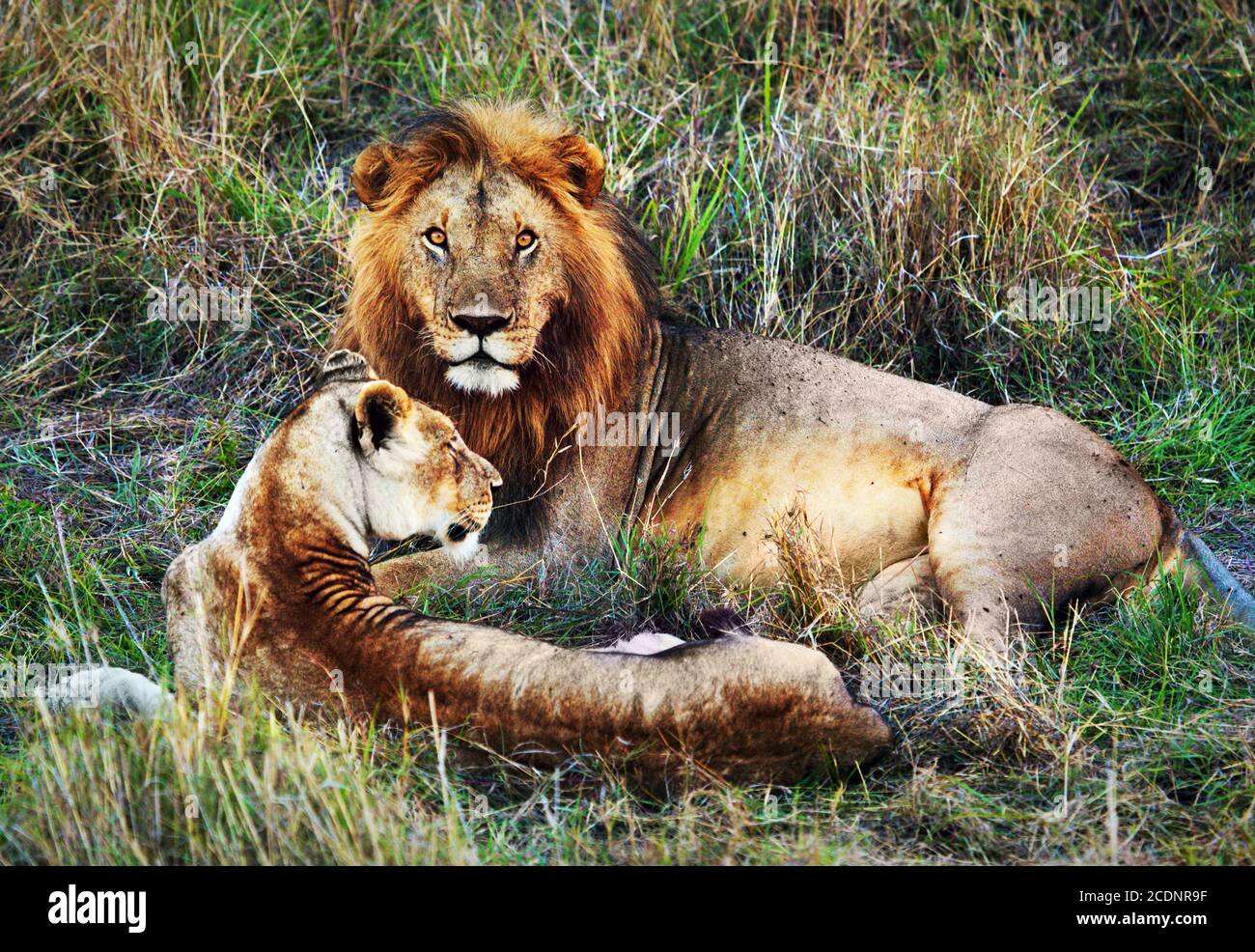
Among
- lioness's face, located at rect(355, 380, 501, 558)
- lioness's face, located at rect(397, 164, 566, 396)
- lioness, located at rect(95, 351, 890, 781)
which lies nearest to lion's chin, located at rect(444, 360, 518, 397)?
lioness's face, located at rect(397, 164, 566, 396)

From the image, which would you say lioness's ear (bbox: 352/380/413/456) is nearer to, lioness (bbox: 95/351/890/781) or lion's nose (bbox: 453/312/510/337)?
lioness (bbox: 95/351/890/781)

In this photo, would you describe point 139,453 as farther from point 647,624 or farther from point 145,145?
point 647,624

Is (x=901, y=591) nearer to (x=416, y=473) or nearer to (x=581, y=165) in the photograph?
(x=416, y=473)

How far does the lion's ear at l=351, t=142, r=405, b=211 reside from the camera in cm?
457

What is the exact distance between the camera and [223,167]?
Result: 5.91 meters

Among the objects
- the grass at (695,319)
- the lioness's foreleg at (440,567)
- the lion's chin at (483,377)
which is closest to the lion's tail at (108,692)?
the grass at (695,319)

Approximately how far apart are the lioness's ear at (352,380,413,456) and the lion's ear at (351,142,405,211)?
3.21 feet

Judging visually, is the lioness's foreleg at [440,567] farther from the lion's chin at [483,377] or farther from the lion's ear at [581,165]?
the lion's ear at [581,165]

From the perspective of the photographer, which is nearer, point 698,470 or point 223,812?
point 223,812

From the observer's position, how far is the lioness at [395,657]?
3.44 m

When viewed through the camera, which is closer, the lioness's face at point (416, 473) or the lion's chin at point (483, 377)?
the lioness's face at point (416, 473)

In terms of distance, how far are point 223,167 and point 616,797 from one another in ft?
11.7

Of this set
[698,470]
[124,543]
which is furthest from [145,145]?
[698,470]

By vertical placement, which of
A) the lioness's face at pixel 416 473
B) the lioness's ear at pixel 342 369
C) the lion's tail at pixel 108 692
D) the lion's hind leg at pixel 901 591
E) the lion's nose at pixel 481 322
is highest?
the lion's nose at pixel 481 322
